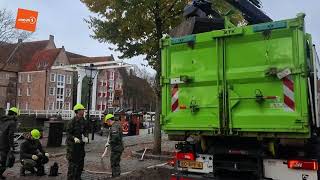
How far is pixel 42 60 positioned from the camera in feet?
275

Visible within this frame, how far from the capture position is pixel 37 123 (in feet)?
173

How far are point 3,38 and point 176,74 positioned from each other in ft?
130

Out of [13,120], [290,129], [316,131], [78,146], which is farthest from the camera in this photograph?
[13,120]

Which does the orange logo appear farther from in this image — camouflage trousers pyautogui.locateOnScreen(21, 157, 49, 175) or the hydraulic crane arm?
the hydraulic crane arm

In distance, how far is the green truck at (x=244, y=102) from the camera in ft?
21.6

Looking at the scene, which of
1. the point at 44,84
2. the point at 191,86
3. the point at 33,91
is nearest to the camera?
the point at 191,86

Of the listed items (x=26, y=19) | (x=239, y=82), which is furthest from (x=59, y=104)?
(x=239, y=82)

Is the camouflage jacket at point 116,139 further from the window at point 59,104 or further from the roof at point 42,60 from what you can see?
the window at point 59,104

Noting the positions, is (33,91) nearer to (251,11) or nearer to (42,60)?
(42,60)

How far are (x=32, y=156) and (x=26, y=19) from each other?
9.47 m

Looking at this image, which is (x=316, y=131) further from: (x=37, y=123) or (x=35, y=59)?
(x=35, y=59)

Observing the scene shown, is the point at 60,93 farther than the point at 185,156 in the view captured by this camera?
Yes

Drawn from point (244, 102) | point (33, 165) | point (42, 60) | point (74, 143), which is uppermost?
point (42, 60)

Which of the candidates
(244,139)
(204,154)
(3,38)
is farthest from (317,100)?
(3,38)
